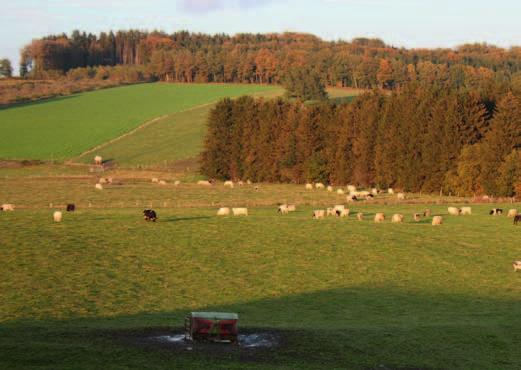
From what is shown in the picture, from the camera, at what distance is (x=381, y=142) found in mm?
104750

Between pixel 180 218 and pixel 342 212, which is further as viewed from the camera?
pixel 342 212

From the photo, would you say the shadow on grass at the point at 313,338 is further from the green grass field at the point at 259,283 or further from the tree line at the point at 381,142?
the tree line at the point at 381,142

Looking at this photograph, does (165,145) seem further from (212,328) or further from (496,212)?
(212,328)

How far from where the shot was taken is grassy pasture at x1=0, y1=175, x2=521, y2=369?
80.6 ft

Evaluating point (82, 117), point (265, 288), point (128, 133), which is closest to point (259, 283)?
point (265, 288)

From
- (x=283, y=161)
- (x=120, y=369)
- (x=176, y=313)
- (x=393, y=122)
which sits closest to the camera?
(x=120, y=369)

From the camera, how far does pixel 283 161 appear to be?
11225cm

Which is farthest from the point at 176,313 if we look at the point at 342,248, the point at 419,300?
the point at 342,248

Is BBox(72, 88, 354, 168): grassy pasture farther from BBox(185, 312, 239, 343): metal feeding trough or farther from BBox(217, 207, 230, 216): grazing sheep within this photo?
BBox(185, 312, 239, 343): metal feeding trough

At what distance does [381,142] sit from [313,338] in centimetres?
8031

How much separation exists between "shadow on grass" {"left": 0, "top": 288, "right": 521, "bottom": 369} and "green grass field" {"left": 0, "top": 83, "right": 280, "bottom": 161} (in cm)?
10114

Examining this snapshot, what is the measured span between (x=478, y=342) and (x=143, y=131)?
418ft

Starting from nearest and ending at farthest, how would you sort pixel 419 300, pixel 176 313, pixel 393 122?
pixel 176 313
pixel 419 300
pixel 393 122

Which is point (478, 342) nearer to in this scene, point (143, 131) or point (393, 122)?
point (393, 122)
